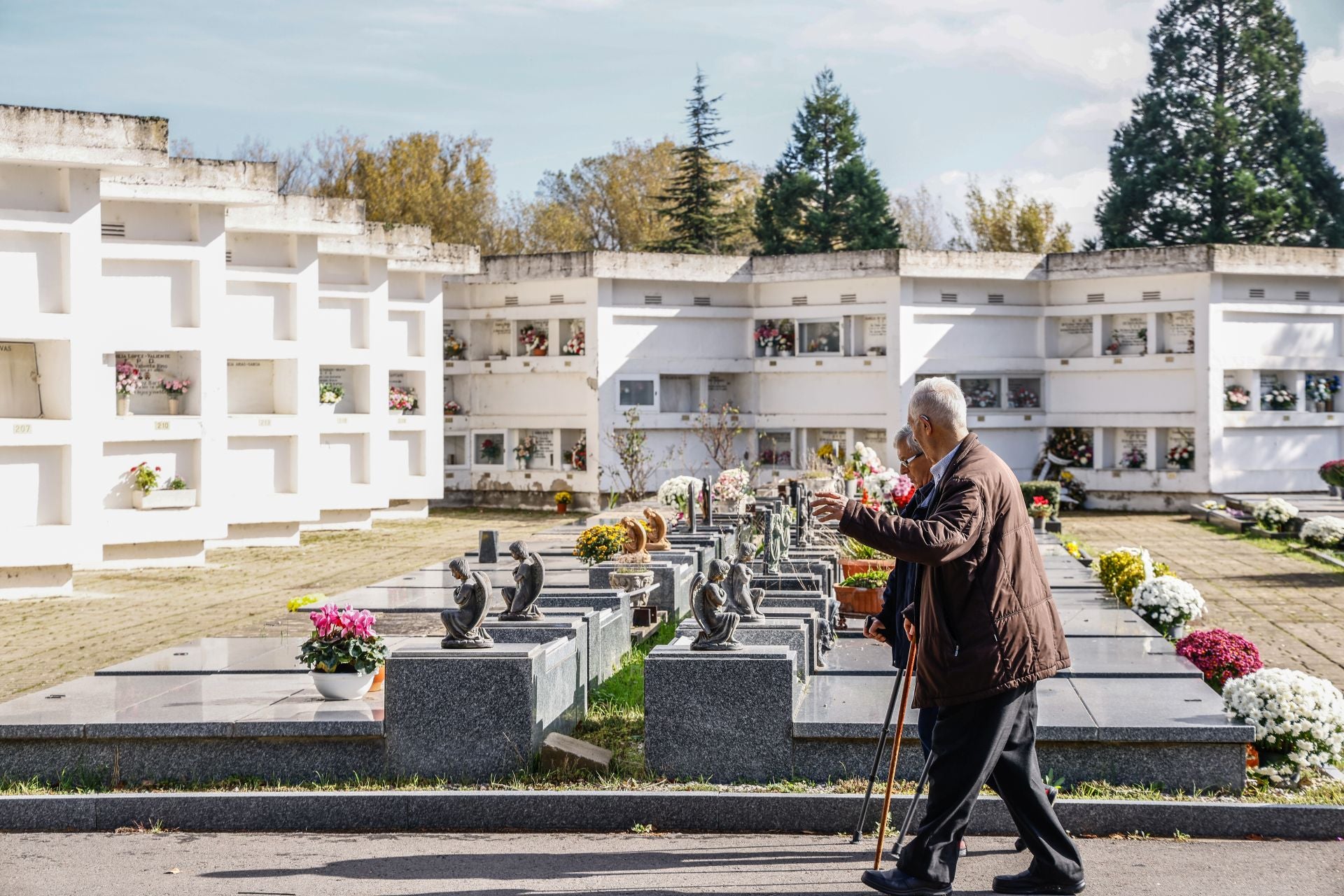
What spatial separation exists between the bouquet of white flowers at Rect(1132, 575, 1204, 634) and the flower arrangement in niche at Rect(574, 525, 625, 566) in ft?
15.1

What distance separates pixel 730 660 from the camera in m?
6.99

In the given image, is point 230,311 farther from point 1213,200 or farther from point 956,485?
point 1213,200

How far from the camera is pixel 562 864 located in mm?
6023

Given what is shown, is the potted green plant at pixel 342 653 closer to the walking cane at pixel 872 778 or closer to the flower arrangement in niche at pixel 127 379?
the walking cane at pixel 872 778

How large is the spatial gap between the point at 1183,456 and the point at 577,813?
23.5 metres

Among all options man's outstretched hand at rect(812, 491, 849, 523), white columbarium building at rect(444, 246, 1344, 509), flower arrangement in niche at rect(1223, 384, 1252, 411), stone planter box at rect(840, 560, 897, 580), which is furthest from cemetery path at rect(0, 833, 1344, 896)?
flower arrangement in niche at rect(1223, 384, 1252, 411)

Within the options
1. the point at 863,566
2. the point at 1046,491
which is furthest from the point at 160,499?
the point at 1046,491

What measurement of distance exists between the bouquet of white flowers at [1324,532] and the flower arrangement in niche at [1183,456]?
728cm

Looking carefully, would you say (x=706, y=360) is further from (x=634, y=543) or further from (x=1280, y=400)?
(x=634, y=543)

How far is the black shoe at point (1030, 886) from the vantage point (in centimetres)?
538

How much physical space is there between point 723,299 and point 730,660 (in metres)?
23.8

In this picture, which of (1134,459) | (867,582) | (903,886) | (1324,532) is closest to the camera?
(903,886)

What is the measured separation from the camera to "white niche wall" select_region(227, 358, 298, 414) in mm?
22531

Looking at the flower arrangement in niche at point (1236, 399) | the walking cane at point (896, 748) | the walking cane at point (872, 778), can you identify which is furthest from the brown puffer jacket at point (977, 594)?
the flower arrangement in niche at point (1236, 399)
